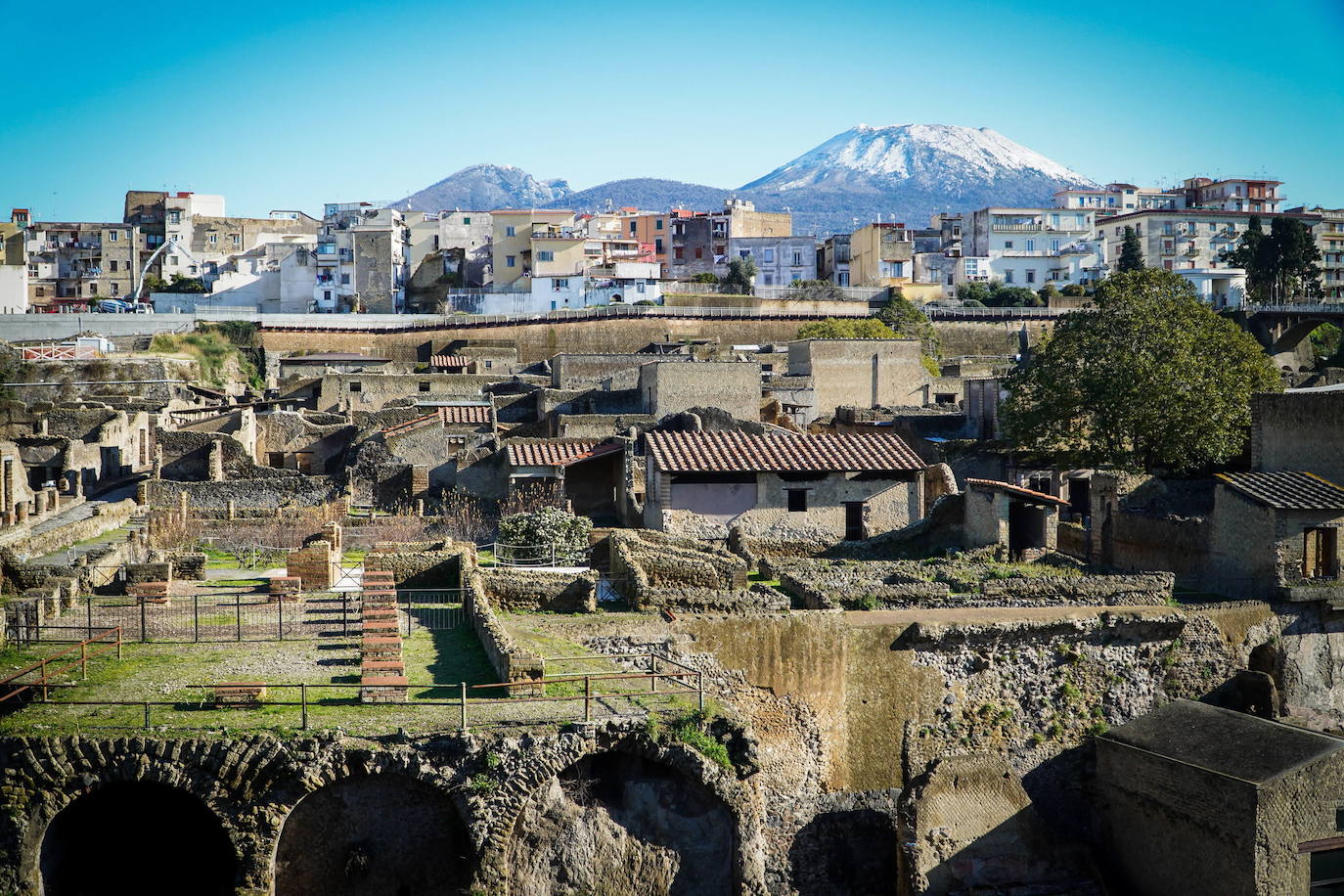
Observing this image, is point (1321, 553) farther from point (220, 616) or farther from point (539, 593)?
point (220, 616)

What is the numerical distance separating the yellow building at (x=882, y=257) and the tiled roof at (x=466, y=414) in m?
50.9

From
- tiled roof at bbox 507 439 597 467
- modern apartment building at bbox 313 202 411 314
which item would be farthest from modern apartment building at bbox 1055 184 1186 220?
tiled roof at bbox 507 439 597 467

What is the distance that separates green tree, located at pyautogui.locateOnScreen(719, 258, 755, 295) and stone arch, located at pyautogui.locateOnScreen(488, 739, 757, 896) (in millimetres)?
69145

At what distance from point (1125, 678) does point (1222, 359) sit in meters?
14.1

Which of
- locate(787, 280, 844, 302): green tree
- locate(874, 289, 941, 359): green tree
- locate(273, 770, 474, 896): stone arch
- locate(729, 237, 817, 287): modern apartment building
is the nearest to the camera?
locate(273, 770, 474, 896): stone arch

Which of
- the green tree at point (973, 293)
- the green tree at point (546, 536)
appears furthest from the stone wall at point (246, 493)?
the green tree at point (973, 293)

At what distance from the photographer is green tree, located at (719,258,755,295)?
83.4m

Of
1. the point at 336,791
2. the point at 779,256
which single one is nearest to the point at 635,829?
the point at 336,791

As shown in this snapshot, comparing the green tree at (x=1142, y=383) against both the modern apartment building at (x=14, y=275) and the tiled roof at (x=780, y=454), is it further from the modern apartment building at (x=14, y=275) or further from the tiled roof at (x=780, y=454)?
the modern apartment building at (x=14, y=275)

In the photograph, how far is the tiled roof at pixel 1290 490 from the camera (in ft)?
57.0

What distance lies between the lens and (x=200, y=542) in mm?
23531

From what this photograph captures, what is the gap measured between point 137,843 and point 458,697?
11.1 feet

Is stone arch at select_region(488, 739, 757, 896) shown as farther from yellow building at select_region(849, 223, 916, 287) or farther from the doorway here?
yellow building at select_region(849, 223, 916, 287)

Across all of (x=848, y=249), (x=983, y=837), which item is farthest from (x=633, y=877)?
(x=848, y=249)
